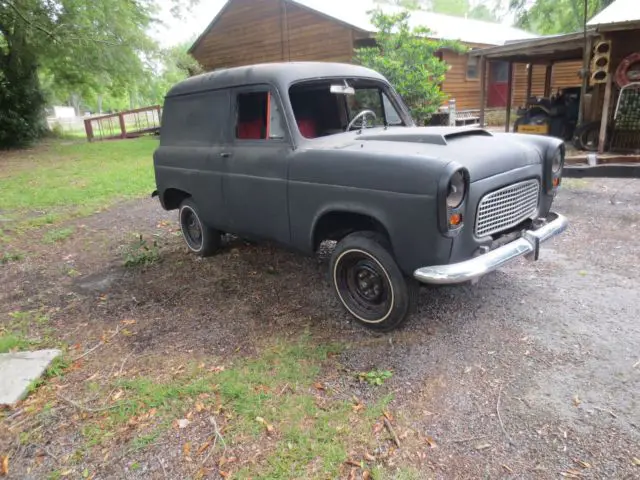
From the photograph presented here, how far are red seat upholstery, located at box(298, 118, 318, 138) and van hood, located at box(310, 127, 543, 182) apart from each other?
0.17m

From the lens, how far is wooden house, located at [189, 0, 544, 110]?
17250 mm

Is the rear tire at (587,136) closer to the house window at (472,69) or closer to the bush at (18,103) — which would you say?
the house window at (472,69)

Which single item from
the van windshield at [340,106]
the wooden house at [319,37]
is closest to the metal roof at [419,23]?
the wooden house at [319,37]

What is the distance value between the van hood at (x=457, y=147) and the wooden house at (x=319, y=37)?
1342 centimetres

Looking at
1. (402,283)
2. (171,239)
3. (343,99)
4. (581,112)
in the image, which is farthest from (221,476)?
(581,112)

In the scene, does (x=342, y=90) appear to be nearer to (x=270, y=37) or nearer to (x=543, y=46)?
(x=543, y=46)

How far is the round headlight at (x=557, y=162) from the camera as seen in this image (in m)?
3.76

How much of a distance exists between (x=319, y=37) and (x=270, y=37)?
3.21 metres

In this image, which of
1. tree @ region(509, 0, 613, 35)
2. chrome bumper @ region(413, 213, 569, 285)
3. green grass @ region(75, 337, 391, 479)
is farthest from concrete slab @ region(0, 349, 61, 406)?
tree @ region(509, 0, 613, 35)

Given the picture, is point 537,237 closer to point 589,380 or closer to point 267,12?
point 589,380

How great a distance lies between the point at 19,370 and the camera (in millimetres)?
3287

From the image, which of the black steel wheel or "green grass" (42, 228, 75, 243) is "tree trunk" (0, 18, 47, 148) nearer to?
"green grass" (42, 228, 75, 243)

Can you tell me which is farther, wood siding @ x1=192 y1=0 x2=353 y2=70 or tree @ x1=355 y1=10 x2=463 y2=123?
wood siding @ x1=192 y1=0 x2=353 y2=70

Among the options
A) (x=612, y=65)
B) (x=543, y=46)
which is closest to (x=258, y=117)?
(x=543, y=46)
